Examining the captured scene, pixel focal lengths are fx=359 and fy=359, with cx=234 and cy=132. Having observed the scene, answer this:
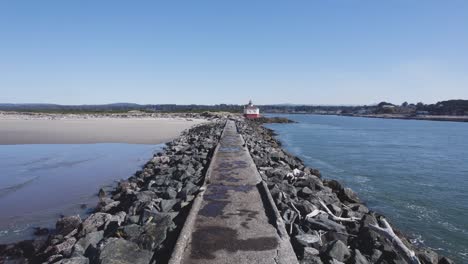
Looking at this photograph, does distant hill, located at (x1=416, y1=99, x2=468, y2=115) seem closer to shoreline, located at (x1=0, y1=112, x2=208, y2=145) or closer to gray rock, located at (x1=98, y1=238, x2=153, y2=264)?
shoreline, located at (x1=0, y1=112, x2=208, y2=145)

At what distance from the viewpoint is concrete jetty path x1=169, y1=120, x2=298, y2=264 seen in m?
4.67

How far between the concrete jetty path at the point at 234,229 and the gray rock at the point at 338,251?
656mm

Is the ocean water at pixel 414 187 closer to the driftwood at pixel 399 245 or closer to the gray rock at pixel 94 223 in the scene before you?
the driftwood at pixel 399 245

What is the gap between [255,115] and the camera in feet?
224

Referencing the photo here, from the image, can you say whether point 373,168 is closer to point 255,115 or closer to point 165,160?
point 165,160

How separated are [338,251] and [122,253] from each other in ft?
10.1

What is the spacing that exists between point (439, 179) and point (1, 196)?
16.8 meters

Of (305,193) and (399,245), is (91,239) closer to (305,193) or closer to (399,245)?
(305,193)

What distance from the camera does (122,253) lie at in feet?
15.8

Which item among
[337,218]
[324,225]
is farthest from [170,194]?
[337,218]

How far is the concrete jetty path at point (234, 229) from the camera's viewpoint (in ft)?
15.3

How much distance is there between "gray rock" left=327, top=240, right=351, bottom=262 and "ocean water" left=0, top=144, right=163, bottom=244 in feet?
19.6

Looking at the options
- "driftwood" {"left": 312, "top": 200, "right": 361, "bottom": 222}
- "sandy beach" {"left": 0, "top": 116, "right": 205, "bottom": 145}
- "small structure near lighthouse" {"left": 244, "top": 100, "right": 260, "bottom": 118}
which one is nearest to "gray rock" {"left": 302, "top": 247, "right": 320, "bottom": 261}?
"driftwood" {"left": 312, "top": 200, "right": 361, "bottom": 222}

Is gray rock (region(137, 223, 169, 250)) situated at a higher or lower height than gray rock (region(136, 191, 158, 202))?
higher
